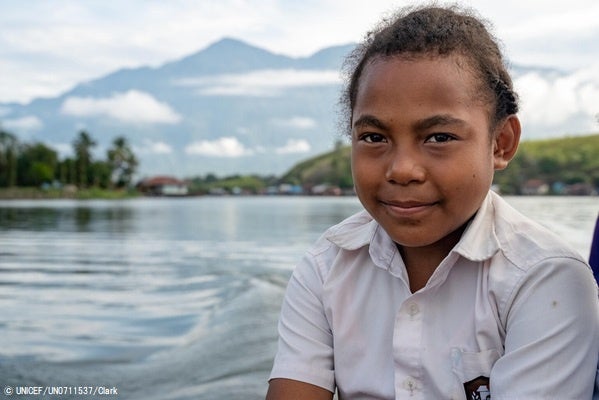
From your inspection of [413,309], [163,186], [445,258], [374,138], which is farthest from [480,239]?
[163,186]

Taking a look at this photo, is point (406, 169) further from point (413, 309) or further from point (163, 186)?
point (163, 186)

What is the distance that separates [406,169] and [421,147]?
0.07 m

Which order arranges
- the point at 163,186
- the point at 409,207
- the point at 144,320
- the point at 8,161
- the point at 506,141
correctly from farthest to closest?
1. the point at 163,186
2. the point at 8,161
3. the point at 144,320
4. the point at 506,141
5. the point at 409,207

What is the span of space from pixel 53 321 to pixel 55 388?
1.68m

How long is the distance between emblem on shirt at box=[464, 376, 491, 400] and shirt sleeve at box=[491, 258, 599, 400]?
0.21 feet

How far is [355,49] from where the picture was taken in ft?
5.94

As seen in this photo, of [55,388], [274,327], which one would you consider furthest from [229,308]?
[55,388]

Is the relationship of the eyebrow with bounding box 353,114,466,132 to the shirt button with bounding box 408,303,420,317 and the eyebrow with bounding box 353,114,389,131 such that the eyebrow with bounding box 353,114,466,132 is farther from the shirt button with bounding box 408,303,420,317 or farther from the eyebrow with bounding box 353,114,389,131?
the shirt button with bounding box 408,303,420,317

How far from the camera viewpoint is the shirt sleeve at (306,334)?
71.0 inches

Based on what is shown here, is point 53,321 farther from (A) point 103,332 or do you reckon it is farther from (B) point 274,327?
(B) point 274,327

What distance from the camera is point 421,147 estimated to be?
1.60m

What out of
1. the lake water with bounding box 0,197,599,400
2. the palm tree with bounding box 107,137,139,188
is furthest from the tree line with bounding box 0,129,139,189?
the lake water with bounding box 0,197,599,400
